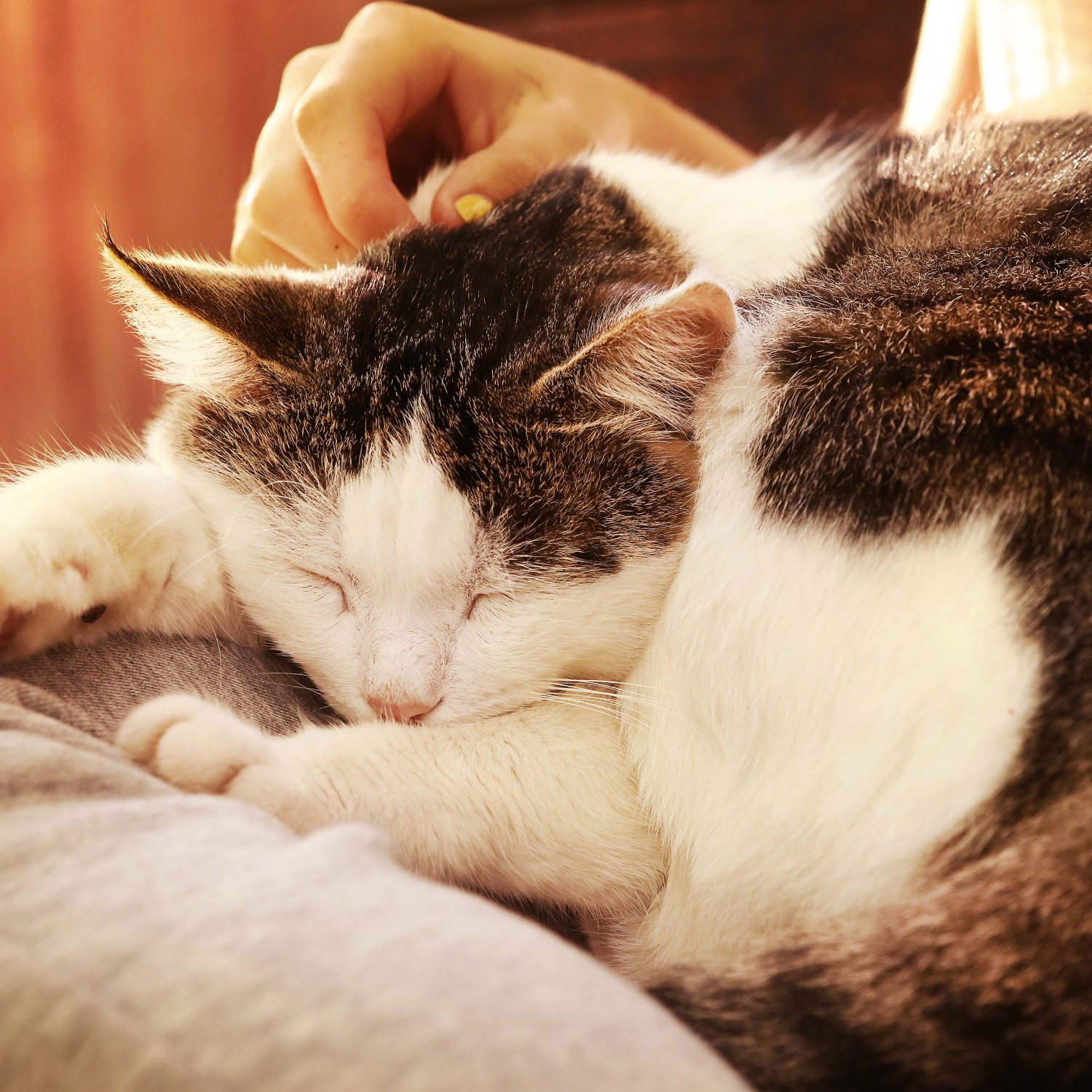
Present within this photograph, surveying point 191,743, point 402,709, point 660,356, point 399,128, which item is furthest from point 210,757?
point 399,128

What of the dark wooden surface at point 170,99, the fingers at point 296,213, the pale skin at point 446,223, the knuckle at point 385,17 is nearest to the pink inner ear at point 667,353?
the pale skin at point 446,223

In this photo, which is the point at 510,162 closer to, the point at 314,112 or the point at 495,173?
the point at 495,173

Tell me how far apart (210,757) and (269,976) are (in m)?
0.29

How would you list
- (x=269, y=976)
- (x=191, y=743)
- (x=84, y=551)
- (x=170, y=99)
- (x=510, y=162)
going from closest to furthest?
(x=269, y=976) < (x=191, y=743) < (x=84, y=551) < (x=510, y=162) < (x=170, y=99)

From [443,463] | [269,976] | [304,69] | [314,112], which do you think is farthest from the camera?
[304,69]

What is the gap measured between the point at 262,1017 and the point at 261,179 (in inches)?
47.6

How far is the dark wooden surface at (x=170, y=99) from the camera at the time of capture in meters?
2.40

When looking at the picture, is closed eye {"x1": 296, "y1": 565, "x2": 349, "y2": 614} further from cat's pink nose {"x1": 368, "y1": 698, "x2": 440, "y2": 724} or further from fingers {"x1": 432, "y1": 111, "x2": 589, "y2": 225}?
fingers {"x1": 432, "y1": 111, "x2": 589, "y2": 225}

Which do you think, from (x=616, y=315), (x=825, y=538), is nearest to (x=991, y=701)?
(x=825, y=538)

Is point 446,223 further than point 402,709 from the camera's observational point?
Yes

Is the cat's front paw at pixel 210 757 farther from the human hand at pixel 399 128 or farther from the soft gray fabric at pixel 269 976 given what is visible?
the human hand at pixel 399 128

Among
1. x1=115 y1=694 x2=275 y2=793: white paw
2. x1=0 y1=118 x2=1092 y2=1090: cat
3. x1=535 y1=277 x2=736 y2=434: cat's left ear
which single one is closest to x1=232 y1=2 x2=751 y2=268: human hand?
Result: x1=0 y1=118 x2=1092 y2=1090: cat

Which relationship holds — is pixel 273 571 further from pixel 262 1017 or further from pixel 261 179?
pixel 261 179

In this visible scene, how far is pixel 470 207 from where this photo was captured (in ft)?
4.17
